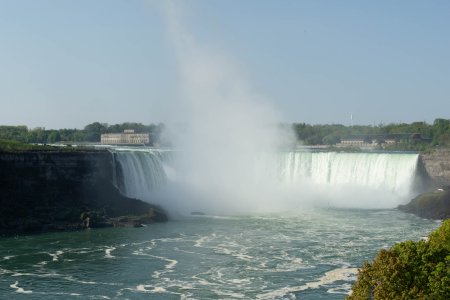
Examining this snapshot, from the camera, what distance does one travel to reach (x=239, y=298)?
19359 mm

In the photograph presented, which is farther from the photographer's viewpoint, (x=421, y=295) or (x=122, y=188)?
(x=122, y=188)

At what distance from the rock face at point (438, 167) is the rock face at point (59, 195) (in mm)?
21421

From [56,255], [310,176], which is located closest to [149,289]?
[56,255]

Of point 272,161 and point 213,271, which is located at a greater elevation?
point 272,161

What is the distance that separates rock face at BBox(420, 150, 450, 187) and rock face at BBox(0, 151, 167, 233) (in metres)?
21.4

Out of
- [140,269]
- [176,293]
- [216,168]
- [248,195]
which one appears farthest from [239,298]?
[216,168]

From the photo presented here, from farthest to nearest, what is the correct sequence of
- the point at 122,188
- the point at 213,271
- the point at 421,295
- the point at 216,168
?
the point at 216,168 < the point at 122,188 < the point at 213,271 < the point at 421,295

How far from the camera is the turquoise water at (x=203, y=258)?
2058cm

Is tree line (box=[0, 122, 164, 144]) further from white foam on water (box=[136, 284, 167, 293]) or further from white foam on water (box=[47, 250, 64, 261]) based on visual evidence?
white foam on water (box=[136, 284, 167, 293])

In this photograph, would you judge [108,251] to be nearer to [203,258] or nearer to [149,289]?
[203,258]

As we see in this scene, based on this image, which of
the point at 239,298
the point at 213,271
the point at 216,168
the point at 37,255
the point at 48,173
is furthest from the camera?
the point at 216,168

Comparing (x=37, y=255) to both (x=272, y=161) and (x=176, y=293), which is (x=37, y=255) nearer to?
(x=176, y=293)

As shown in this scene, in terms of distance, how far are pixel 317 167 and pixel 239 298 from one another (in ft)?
102

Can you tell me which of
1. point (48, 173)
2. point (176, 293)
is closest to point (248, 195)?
point (48, 173)
